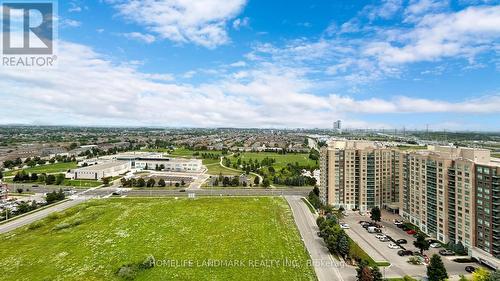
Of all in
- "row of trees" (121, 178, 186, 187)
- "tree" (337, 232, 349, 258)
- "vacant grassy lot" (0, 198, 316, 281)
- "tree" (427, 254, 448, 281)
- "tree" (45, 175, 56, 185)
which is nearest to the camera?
"tree" (427, 254, 448, 281)

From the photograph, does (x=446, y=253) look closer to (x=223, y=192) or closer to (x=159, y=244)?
(x=159, y=244)

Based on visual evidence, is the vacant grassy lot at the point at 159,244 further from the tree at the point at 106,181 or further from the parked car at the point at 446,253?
the tree at the point at 106,181

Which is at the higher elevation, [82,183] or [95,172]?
[95,172]

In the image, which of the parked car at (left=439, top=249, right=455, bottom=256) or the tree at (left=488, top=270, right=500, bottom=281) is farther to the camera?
the parked car at (left=439, top=249, right=455, bottom=256)

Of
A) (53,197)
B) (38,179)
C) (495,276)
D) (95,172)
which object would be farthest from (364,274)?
(38,179)

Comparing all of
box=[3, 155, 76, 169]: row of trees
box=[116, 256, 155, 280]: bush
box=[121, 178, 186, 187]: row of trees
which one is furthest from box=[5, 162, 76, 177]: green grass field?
box=[116, 256, 155, 280]: bush

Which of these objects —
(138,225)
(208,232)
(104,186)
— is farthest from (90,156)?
(208,232)

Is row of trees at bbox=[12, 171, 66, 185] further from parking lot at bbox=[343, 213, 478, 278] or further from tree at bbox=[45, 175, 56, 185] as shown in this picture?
parking lot at bbox=[343, 213, 478, 278]
